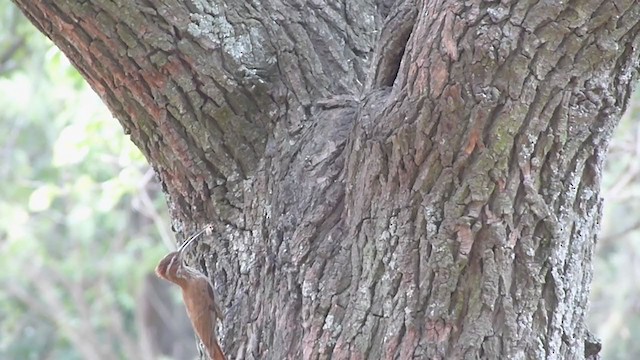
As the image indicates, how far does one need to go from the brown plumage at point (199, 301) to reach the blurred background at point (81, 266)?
16.1 ft

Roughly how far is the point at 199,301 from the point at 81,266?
701 cm

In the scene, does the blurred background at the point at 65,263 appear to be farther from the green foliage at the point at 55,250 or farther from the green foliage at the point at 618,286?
the green foliage at the point at 618,286

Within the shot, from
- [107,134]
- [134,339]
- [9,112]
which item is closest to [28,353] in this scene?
[134,339]

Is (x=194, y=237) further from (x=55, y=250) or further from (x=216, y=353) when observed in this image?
(x=55, y=250)

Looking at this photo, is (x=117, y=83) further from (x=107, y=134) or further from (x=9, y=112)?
(x=9, y=112)

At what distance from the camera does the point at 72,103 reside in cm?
495

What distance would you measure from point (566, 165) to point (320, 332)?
50 centimetres

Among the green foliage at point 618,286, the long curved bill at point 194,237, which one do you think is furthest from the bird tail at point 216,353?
the green foliage at point 618,286

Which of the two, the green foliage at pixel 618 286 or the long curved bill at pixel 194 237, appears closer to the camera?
the long curved bill at pixel 194 237

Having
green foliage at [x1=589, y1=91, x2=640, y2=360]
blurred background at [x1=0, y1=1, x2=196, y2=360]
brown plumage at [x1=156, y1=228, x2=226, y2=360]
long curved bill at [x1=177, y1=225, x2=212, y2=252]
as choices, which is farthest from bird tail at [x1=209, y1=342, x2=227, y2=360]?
blurred background at [x1=0, y1=1, x2=196, y2=360]

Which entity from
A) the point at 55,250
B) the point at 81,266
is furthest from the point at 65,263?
the point at 55,250

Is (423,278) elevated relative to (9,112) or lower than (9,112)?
lower

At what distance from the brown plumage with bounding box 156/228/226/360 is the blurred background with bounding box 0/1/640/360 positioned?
16.1 feet

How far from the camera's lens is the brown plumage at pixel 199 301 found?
1.75 meters
